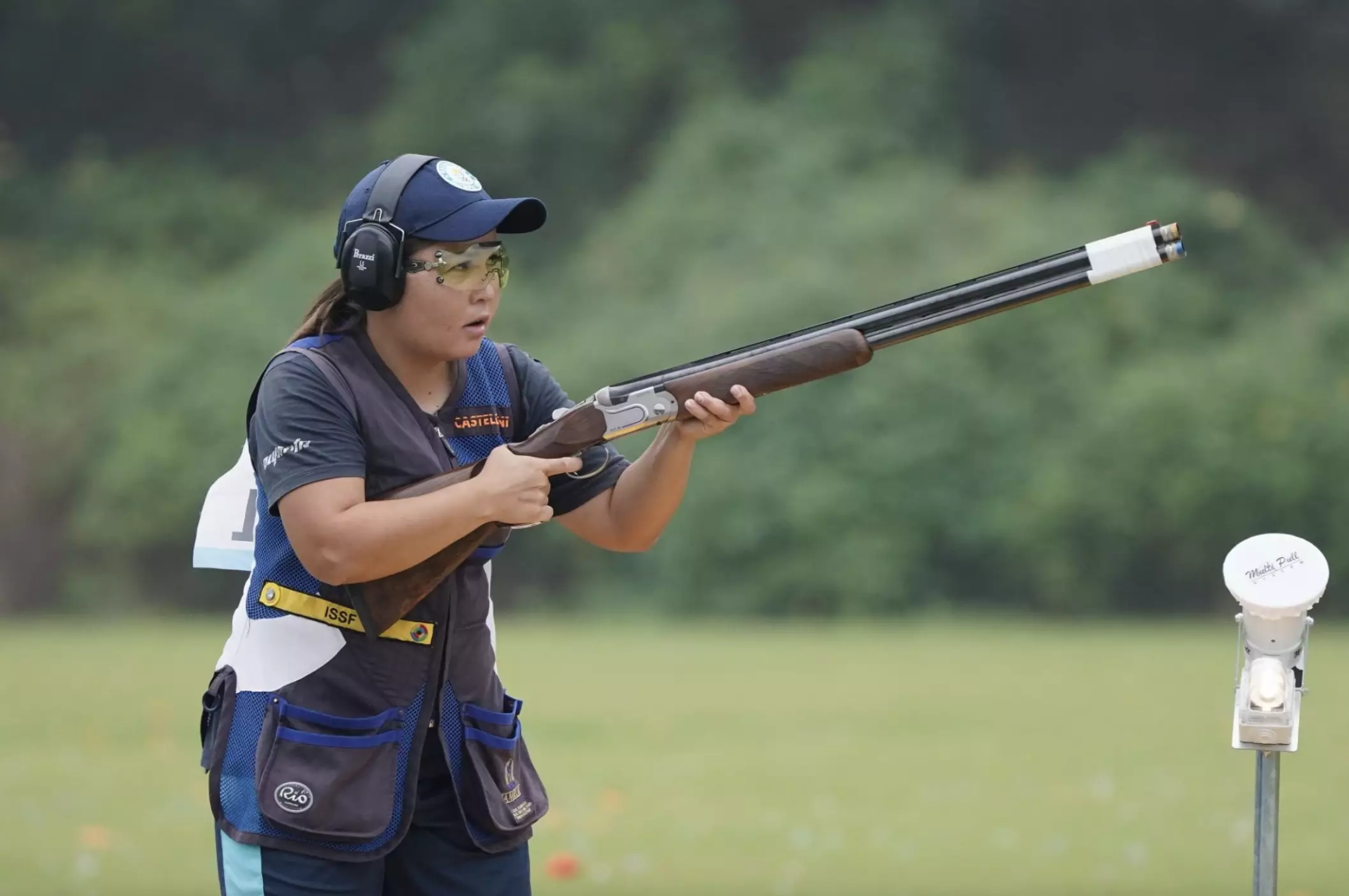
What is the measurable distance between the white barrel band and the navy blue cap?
Result: 38.4 inches

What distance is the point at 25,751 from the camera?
349 inches

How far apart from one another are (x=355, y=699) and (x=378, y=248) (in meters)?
0.75

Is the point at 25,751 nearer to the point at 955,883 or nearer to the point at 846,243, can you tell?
the point at 955,883

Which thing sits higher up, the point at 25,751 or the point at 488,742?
the point at 25,751

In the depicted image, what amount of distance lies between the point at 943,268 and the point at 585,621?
5776mm

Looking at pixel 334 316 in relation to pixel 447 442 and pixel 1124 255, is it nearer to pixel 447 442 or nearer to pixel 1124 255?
pixel 447 442

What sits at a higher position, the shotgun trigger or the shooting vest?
Result: the shotgun trigger

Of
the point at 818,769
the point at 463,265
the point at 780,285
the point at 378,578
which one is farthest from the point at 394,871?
the point at 780,285

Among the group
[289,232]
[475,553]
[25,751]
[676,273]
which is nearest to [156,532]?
[289,232]

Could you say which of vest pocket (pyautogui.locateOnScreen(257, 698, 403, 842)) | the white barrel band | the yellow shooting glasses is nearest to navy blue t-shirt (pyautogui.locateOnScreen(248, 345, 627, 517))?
the yellow shooting glasses

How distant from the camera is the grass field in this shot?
6.19 metres

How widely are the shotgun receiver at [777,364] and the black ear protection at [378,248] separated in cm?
33

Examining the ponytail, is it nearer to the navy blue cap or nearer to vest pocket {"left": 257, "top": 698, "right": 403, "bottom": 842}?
the navy blue cap

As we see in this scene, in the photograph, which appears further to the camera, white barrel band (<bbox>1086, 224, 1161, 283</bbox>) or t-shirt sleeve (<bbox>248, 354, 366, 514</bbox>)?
white barrel band (<bbox>1086, 224, 1161, 283</bbox>)
